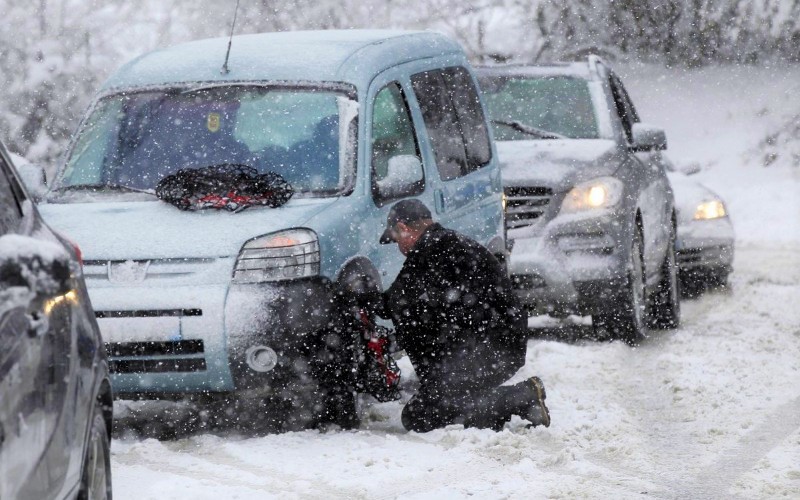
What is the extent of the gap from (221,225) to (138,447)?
1.08m

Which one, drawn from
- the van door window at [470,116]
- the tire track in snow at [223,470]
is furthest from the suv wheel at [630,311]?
the tire track in snow at [223,470]

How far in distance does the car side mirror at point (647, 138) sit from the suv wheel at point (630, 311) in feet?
2.15

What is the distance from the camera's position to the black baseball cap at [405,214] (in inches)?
304

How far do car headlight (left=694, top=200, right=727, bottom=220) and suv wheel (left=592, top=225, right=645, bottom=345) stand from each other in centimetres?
244

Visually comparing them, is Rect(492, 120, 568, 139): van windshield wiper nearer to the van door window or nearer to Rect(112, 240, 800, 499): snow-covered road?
the van door window

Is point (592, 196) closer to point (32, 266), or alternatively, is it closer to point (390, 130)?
point (390, 130)

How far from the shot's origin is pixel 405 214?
7738 millimetres

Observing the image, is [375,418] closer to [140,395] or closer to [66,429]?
[140,395]

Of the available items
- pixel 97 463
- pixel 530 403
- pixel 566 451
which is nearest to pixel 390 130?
pixel 530 403

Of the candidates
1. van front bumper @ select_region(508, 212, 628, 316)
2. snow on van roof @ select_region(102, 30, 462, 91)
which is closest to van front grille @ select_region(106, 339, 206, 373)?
snow on van roof @ select_region(102, 30, 462, 91)

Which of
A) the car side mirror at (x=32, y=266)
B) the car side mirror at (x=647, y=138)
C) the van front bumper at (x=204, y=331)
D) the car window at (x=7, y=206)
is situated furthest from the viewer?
the car side mirror at (x=647, y=138)

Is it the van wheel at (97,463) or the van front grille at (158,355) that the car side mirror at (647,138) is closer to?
the van front grille at (158,355)

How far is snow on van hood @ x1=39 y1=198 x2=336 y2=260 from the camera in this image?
23.9 feet

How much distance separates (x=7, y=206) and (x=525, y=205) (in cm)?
655
